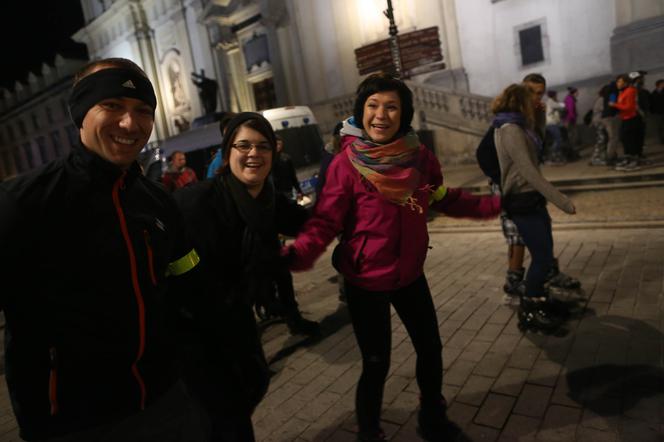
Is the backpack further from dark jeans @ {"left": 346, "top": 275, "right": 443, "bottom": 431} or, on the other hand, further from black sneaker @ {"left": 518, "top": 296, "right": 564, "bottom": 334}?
dark jeans @ {"left": 346, "top": 275, "right": 443, "bottom": 431}

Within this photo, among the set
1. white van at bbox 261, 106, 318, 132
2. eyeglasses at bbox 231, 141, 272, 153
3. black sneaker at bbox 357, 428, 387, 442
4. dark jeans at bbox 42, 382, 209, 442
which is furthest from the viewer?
white van at bbox 261, 106, 318, 132

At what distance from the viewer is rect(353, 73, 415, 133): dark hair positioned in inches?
91.7

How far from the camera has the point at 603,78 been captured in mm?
14867

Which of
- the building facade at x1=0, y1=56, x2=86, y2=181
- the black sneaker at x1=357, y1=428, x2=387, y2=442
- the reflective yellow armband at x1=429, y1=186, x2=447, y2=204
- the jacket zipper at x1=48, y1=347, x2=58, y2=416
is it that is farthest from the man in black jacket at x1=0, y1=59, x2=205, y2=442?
the building facade at x1=0, y1=56, x2=86, y2=181

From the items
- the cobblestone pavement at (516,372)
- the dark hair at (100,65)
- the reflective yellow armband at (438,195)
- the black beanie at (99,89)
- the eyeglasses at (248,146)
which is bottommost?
the cobblestone pavement at (516,372)

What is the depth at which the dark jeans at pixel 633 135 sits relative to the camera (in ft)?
29.8

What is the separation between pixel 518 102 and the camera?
3.58m

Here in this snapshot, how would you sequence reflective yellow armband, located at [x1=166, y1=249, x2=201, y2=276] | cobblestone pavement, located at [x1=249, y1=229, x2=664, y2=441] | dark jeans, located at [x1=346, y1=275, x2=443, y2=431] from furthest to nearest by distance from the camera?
1. cobblestone pavement, located at [x1=249, y1=229, x2=664, y2=441]
2. dark jeans, located at [x1=346, y1=275, x2=443, y2=431]
3. reflective yellow armband, located at [x1=166, y1=249, x2=201, y2=276]

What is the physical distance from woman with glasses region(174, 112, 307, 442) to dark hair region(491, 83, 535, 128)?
204cm

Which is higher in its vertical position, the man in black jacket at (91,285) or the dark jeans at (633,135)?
the man in black jacket at (91,285)

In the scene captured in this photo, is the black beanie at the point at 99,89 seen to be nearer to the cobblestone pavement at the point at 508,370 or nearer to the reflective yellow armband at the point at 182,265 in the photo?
the reflective yellow armband at the point at 182,265

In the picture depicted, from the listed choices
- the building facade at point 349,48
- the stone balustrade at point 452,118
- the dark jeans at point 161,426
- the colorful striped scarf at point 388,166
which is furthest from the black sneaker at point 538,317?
the building facade at point 349,48

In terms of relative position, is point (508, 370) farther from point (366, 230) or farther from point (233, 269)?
point (233, 269)

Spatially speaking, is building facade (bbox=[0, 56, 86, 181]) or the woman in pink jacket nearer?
the woman in pink jacket
